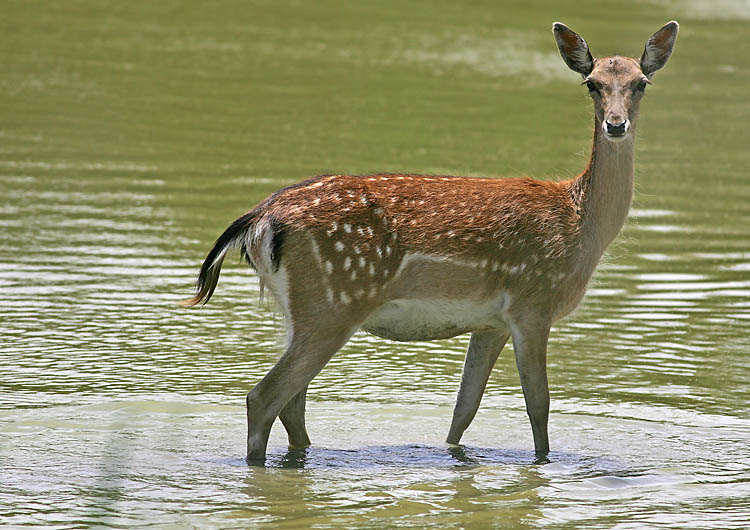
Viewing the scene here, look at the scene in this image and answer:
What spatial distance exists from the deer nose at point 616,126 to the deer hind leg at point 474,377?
4.34ft

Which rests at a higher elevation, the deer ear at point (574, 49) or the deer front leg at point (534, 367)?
the deer ear at point (574, 49)

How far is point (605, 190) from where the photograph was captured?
330 inches

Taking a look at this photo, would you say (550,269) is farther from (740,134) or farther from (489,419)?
(740,134)

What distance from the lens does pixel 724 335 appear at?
1054 cm

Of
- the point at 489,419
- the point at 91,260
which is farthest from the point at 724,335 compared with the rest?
the point at 91,260

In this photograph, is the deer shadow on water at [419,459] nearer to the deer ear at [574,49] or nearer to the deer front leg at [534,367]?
the deer front leg at [534,367]

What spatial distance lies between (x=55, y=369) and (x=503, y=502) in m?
3.35

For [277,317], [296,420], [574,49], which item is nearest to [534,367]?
[296,420]

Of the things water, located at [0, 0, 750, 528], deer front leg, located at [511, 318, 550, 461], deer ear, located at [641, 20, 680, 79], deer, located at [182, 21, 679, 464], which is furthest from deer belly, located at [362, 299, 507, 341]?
deer ear, located at [641, 20, 680, 79]

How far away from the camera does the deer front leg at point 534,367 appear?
800 cm

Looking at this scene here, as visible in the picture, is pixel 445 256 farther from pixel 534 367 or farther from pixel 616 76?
pixel 616 76

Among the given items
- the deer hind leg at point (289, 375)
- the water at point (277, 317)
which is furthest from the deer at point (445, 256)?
the water at point (277, 317)

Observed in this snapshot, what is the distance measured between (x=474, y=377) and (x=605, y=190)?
1298 mm

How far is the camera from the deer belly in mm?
7898
